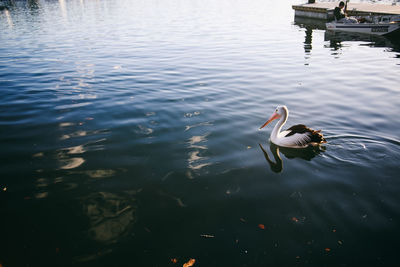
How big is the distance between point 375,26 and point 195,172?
25980 mm

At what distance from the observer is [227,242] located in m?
4.32

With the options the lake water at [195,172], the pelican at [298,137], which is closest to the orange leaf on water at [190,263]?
the lake water at [195,172]

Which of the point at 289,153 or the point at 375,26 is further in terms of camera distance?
the point at 375,26

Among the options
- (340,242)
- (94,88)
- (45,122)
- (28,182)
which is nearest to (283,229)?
(340,242)

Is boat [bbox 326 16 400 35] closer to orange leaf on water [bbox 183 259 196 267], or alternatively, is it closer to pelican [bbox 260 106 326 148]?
pelican [bbox 260 106 326 148]

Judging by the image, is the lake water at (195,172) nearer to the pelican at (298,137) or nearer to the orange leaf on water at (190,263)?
the orange leaf on water at (190,263)

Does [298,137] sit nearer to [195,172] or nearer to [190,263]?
[195,172]

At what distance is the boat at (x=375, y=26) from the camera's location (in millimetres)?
23484

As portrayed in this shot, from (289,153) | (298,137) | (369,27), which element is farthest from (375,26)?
(289,153)

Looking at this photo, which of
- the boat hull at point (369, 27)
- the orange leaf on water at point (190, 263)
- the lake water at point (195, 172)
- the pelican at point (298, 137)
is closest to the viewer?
the orange leaf on water at point (190, 263)

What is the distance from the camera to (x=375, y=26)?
24297 millimetres

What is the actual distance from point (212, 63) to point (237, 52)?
3932 millimetres

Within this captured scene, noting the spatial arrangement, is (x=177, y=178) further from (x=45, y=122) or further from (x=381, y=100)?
(x=381, y=100)

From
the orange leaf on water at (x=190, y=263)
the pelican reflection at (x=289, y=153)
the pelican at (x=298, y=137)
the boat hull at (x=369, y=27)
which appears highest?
the boat hull at (x=369, y=27)
